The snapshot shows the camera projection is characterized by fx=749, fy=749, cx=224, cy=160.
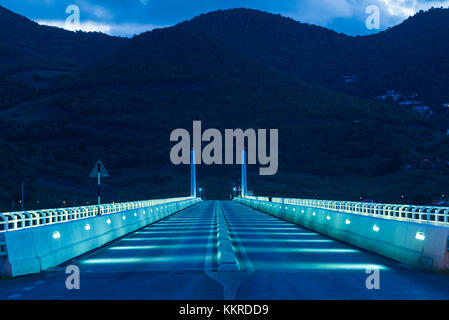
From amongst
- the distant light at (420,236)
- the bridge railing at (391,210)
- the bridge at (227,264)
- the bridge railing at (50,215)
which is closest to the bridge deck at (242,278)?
the bridge at (227,264)

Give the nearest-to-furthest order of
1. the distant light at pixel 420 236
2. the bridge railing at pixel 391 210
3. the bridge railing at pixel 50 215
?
the distant light at pixel 420 236 → the bridge railing at pixel 50 215 → the bridge railing at pixel 391 210

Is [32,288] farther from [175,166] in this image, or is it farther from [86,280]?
[175,166]

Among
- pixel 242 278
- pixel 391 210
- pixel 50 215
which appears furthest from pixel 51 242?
pixel 391 210

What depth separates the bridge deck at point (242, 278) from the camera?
12875mm

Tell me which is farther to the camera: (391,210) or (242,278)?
(391,210)

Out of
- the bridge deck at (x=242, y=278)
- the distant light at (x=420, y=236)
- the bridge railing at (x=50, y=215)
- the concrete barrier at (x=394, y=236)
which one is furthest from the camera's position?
the bridge railing at (x=50, y=215)

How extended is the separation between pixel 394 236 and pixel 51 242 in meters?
9.06

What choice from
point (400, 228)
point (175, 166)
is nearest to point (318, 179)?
point (175, 166)

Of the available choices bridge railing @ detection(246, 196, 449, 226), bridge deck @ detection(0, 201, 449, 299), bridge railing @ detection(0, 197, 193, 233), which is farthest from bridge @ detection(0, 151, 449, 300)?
bridge railing @ detection(246, 196, 449, 226)

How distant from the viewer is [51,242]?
735 inches

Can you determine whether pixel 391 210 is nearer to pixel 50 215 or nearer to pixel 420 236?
pixel 420 236

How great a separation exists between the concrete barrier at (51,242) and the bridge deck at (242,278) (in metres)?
0.39

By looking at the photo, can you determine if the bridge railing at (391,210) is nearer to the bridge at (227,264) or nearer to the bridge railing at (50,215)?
the bridge at (227,264)

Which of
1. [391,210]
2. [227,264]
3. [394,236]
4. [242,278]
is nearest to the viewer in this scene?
[242,278]
